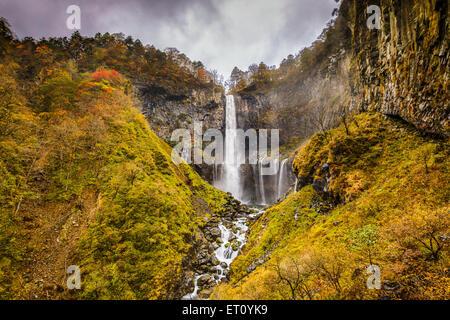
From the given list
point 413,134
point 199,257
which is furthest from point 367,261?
point 199,257

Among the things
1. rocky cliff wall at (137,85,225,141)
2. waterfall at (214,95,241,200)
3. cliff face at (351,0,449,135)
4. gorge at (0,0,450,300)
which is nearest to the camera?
gorge at (0,0,450,300)

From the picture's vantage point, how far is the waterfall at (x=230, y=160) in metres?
39.7

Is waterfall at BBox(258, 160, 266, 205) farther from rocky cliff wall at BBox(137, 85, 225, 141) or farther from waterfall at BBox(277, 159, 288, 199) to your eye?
rocky cliff wall at BBox(137, 85, 225, 141)

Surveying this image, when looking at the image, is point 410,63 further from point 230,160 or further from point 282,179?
point 230,160

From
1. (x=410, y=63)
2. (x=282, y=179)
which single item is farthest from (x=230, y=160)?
(x=410, y=63)

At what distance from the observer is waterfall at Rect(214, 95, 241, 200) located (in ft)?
130

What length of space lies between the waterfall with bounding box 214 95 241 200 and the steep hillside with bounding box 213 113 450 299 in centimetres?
2582

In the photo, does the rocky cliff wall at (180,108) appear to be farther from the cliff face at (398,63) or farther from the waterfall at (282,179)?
the cliff face at (398,63)

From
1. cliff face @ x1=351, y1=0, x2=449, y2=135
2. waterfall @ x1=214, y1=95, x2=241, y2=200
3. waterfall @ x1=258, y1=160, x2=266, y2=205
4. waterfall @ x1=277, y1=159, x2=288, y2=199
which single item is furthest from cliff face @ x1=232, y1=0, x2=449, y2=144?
waterfall @ x1=214, y1=95, x2=241, y2=200

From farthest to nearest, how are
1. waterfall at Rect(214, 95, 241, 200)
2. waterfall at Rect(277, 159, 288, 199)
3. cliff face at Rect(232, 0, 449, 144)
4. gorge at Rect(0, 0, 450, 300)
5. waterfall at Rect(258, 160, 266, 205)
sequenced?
1. waterfall at Rect(214, 95, 241, 200)
2. waterfall at Rect(258, 160, 266, 205)
3. waterfall at Rect(277, 159, 288, 199)
4. cliff face at Rect(232, 0, 449, 144)
5. gorge at Rect(0, 0, 450, 300)

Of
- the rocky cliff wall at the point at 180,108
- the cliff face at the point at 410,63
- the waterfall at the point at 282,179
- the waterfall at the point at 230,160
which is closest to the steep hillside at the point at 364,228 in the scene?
the cliff face at the point at 410,63

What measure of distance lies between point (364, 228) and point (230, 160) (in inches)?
1401

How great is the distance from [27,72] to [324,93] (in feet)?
162

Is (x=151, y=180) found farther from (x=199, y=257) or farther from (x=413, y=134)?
(x=413, y=134)
